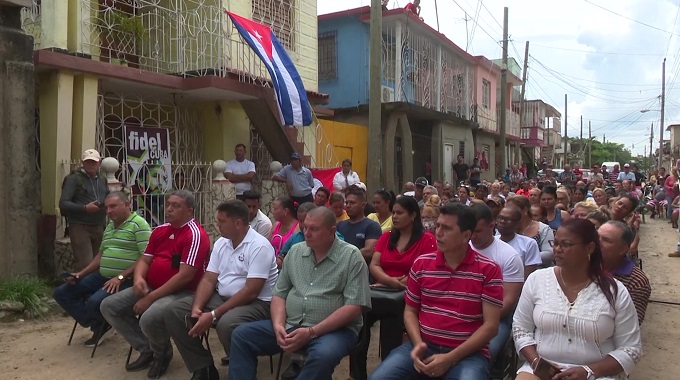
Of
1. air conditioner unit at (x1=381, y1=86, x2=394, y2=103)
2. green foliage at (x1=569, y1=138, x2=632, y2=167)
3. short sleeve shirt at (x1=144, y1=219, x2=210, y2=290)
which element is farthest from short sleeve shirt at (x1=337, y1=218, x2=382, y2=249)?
green foliage at (x1=569, y1=138, x2=632, y2=167)

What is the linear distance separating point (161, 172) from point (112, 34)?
2300 mm

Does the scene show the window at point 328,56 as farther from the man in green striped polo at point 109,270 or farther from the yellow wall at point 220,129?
the man in green striped polo at point 109,270

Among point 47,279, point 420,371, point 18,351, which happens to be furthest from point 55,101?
point 420,371

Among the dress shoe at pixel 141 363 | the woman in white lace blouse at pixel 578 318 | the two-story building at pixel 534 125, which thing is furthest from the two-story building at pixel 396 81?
the two-story building at pixel 534 125

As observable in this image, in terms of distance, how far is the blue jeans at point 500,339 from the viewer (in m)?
3.44

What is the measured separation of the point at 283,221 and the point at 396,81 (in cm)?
1000

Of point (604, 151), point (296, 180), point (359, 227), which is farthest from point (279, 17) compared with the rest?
point (604, 151)

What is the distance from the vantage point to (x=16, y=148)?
251 inches

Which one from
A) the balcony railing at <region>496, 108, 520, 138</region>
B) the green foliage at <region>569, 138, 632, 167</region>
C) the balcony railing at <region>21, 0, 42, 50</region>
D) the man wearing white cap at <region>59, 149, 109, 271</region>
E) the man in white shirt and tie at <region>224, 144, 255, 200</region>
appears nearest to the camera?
the man wearing white cap at <region>59, 149, 109, 271</region>

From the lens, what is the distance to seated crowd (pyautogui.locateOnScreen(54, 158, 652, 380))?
2.90m

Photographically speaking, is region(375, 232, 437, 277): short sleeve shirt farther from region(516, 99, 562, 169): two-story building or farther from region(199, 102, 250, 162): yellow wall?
region(516, 99, 562, 169): two-story building

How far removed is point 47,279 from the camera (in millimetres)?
6816

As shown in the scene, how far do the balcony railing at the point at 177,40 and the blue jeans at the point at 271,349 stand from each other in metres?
6.08

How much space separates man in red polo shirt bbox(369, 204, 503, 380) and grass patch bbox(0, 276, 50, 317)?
441 centimetres
